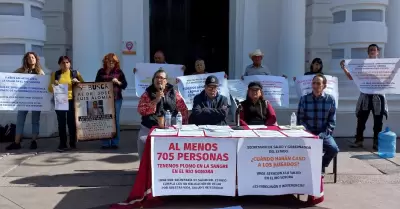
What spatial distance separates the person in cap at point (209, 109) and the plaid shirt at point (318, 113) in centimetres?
109

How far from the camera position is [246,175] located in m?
5.11

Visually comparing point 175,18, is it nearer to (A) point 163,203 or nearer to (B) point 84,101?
(B) point 84,101

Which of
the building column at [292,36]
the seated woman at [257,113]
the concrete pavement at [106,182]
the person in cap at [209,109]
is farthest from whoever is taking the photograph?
the building column at [292,36]

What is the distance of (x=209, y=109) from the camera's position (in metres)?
6.43

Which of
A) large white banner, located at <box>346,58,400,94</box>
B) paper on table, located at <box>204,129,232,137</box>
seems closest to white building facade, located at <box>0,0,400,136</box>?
large white banner, located at <box>346,58,400,94</box>

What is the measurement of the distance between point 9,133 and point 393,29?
807 centimetres

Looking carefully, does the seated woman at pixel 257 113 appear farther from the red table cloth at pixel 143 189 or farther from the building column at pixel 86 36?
the building column at pixel 86 36

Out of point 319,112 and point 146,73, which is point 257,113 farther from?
point 146,73

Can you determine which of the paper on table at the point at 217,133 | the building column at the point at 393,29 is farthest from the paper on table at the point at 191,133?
the building column at the point at 393,29

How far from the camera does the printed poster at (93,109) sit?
7.82 m

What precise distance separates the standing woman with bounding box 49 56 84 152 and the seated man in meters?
3.80

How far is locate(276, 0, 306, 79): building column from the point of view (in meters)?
10.1

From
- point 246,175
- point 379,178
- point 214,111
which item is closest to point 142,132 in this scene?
point 214,111

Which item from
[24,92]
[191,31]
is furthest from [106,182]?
[191,31]
